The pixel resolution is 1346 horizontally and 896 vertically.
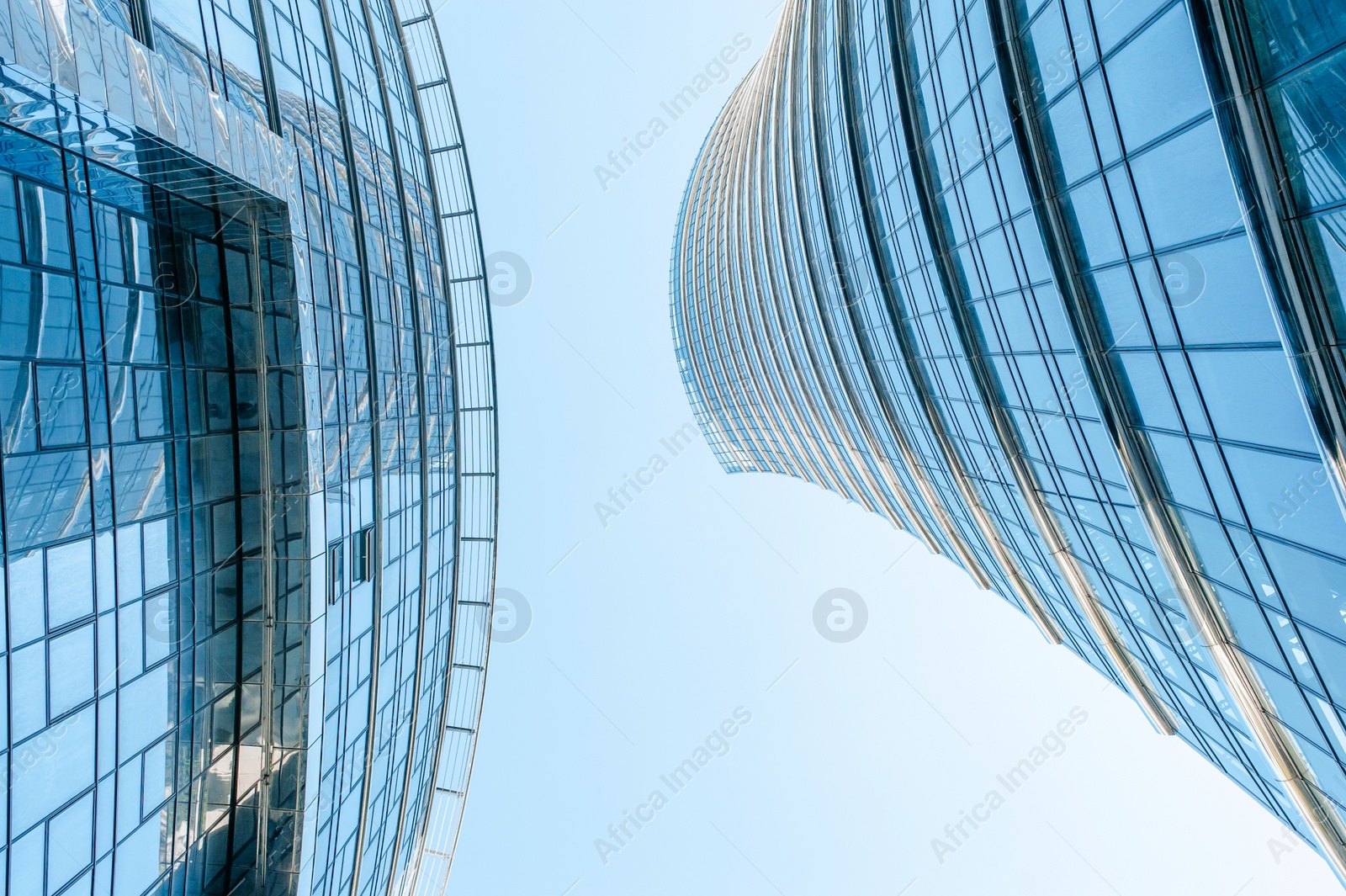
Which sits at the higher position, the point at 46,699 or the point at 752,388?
the point at 752,388

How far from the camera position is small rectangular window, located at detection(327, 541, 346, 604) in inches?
670

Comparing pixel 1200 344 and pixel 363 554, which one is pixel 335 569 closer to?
pixel 363 554

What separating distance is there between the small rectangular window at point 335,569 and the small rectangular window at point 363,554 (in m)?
0.53

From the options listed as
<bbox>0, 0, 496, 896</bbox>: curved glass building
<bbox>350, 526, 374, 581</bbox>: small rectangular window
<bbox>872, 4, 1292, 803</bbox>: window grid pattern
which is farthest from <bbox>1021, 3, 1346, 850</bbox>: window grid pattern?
<bbox>350, 526, 374, 581</bbox>: small rectangular window

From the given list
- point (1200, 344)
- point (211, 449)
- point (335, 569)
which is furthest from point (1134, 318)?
point (335, 569)

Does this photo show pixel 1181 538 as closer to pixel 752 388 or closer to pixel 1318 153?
pixel 1318 153

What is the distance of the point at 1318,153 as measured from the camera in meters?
7.72

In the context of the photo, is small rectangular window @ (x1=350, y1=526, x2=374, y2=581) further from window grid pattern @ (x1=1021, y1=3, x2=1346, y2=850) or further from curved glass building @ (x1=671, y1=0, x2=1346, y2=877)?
window grid pattern @ (x1=1021, y1=3, x2=1346, y2=850)

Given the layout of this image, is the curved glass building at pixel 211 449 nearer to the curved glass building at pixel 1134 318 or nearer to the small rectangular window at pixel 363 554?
the small rectangular window at pixel 363 554

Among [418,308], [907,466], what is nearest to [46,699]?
[418,308]

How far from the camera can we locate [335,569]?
685 inches

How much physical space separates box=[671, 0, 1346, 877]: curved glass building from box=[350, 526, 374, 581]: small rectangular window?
1819cm

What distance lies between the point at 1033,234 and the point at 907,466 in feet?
60.1

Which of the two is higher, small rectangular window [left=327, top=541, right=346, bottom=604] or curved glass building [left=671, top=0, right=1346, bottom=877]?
curved glass building [left=671, top=0, right=1346, bottom=877]
